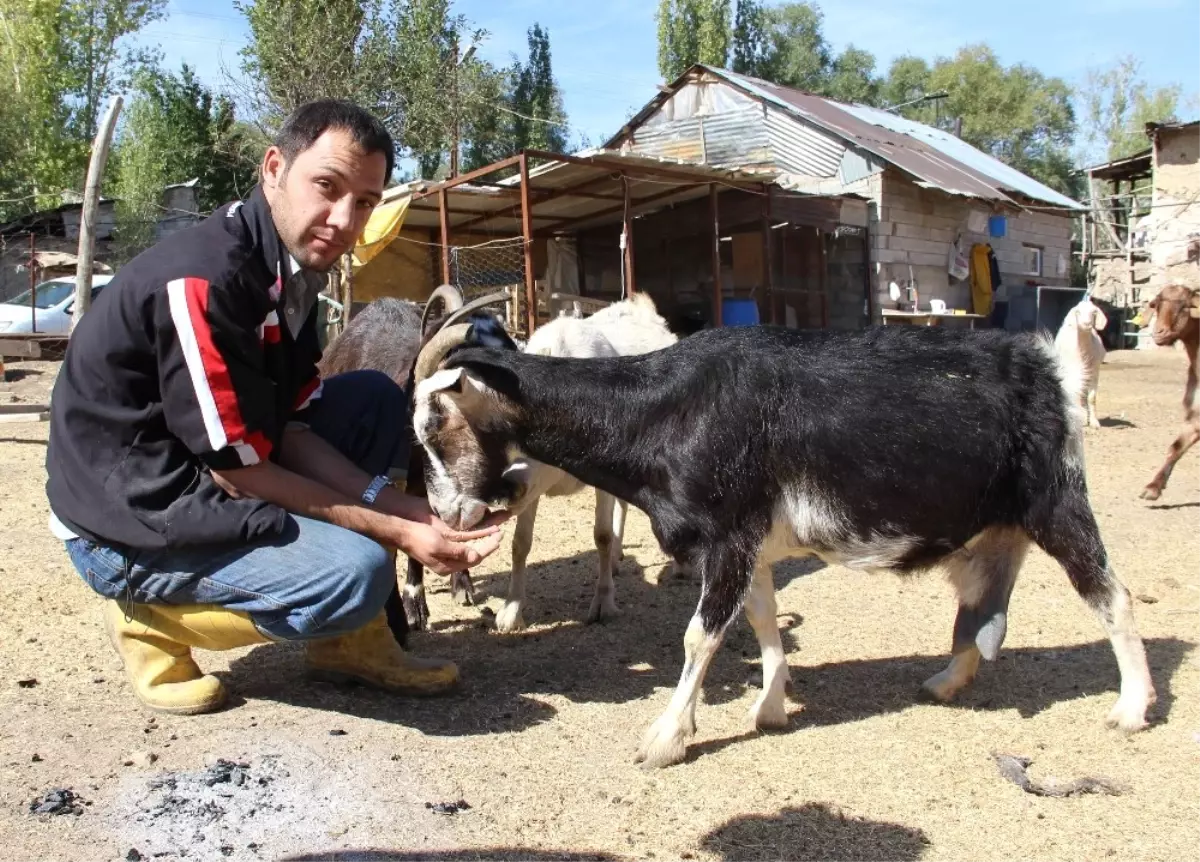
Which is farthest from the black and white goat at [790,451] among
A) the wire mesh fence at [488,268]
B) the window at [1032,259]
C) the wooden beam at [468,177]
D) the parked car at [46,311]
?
the window at [1032,259]

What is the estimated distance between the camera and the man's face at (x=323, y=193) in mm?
3031

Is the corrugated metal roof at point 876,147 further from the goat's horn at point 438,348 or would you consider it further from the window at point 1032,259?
the goat's horn at point 438,348

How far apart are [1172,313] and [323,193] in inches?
295

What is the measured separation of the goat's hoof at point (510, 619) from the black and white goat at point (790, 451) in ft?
3.54

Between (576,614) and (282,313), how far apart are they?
7.86 ft

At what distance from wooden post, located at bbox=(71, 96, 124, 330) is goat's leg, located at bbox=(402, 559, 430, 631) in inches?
247

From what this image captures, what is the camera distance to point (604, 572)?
16.1 ft

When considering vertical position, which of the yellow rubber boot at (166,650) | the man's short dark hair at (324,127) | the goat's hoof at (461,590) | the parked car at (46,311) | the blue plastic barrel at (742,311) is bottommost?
the goat's hoof at (461,590)

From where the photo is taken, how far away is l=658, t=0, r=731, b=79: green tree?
140ft

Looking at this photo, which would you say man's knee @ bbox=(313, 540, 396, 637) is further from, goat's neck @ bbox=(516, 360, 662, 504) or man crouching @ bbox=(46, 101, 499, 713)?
goat's neck @ bbox=(516, 360, 662, 504)

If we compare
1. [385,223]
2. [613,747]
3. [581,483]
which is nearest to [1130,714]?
[613,747]

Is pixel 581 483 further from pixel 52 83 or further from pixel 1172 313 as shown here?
pixel 52 83

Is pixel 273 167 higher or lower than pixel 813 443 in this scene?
higher

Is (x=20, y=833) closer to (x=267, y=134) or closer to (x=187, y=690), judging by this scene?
(x=187, y=690)
